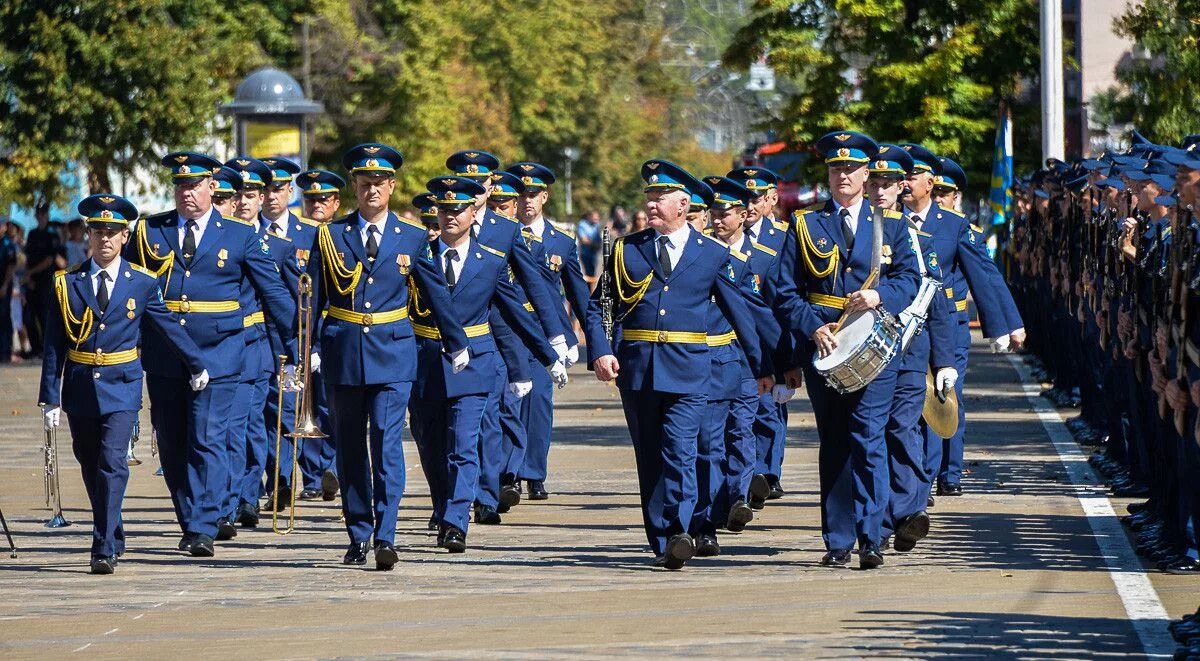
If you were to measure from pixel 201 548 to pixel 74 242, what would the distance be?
1934 centimetres

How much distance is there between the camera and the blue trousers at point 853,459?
12023 mm

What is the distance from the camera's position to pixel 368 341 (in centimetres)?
1251

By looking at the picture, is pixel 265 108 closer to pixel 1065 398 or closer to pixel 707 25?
pixel 1065 398

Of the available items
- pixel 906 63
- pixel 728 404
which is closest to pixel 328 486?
pixel 728 404

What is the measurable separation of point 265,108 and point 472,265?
51.0ft

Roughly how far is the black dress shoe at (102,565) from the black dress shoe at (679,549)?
2.87 meters

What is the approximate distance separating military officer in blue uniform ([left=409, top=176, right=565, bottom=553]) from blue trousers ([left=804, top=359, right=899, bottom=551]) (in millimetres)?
1824

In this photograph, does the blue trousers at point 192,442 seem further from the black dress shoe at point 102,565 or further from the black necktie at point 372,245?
the black necktie at point 372,245

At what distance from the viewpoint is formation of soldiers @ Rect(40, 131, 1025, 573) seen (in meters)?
12.3

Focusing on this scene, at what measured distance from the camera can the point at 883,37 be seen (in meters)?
34.8

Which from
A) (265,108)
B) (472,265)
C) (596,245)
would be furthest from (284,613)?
(596,245)

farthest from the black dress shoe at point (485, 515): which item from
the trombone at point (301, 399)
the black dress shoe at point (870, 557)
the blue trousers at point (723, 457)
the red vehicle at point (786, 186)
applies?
the red vehicle at point (786, 186)

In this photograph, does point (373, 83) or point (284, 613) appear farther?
point (373, 83)

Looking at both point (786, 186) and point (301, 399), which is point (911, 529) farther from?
point (786, 186)
